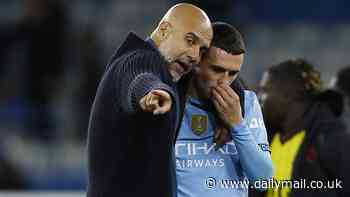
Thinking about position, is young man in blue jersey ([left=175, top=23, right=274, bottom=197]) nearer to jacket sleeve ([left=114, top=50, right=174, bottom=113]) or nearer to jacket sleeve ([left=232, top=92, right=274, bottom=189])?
jacket sleeve ([left=232, top=92, right=274, bottom=189])

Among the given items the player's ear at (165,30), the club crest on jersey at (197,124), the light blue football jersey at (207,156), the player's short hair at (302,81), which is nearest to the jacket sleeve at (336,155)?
the player's short hair at (302,81)

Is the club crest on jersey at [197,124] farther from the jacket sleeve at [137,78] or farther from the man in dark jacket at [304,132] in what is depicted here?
Result: the man in dark jacket at [304,132]

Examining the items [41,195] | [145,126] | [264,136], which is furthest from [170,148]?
[41,195]

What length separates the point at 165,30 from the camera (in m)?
3.09

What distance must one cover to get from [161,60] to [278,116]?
1.28 metres

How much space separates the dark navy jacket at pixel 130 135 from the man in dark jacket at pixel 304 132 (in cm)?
98

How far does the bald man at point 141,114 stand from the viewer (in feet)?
9.33

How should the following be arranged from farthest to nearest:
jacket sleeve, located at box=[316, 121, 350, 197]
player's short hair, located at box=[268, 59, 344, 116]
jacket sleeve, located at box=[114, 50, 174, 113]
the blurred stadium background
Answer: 1. the blurred stadium background
2. player's short hair, located at box=[268, 59, 344, 116]
3. jacket sleeve, located at box=[316, 121, 350, 197]
4. jacket sleeve, located at box=[114, 50, 174, 113]

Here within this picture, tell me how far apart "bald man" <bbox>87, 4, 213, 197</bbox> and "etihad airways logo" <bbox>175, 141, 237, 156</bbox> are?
0.17 m

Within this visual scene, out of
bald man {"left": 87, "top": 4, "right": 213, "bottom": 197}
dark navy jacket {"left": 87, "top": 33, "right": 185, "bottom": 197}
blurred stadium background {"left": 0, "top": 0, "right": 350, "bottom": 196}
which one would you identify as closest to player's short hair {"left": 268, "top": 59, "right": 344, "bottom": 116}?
bald man {"left": 87, "top": 4, "right": 213, "bottom": 197}

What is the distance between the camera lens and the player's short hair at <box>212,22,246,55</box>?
3.23m

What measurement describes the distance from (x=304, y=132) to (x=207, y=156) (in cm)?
90

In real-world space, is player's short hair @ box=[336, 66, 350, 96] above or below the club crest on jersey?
above

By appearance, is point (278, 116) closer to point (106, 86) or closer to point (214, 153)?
point (214, 153)
